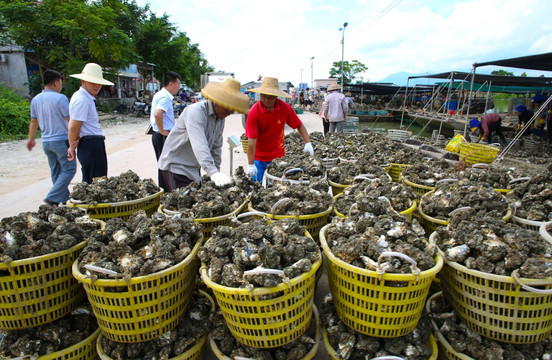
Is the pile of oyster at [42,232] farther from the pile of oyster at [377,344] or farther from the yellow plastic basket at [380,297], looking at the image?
the pile of oyster at [377,344]

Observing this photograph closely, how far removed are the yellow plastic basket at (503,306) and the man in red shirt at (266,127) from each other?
2.88 m

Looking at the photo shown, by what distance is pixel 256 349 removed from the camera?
2.04 meters

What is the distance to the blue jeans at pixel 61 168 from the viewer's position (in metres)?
4.40

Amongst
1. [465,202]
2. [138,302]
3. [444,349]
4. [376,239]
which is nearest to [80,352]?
[138,302]

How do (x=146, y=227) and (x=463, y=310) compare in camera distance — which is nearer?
(x=463, y=310)

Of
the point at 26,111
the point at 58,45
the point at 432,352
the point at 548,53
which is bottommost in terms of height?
the point at 432,352

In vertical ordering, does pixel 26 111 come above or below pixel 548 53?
below

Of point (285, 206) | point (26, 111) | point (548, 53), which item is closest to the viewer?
point (285, 206)

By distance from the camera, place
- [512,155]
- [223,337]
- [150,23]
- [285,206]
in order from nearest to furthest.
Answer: [223,337] < [285,206] < [512,155] < [150,23]

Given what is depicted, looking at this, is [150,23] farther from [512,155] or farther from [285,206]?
[285,206]

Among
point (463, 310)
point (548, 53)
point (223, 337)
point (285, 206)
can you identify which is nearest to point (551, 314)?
point (463, 310)

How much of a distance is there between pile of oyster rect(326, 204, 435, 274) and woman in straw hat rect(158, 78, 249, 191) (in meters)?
1.36

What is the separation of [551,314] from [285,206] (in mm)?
1850

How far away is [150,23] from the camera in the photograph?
86.2ft
